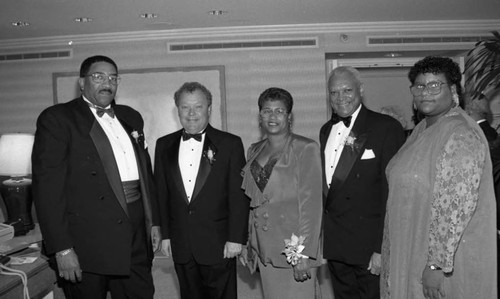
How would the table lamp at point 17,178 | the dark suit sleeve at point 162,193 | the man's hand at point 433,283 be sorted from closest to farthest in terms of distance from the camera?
1. the man's hand at point 433,283
2. the dark suit sleeve at point 162,193
3. the table lamp at point 17,178

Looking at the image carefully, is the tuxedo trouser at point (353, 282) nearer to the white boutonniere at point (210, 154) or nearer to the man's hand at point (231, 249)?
the man's hand at point (231, 249)

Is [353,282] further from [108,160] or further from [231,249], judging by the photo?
[108,160]

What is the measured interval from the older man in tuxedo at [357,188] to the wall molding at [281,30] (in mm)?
4117

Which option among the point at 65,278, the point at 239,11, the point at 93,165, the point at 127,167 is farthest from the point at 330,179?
the point at 239,11

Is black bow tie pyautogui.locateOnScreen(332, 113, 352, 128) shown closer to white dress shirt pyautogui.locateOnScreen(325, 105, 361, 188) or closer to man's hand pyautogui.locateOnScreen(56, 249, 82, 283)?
white dress shirt pyautogui.locateOnScreen(325, 105, 361, 188)

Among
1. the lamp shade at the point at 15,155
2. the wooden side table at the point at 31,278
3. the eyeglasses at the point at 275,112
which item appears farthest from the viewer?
the lamp shade at the point at 15,155

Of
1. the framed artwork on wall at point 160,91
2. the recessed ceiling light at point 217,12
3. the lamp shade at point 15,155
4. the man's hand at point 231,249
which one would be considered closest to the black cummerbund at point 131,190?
the man's hand at point 231,249

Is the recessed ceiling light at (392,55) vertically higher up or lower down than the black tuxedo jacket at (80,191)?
higher up

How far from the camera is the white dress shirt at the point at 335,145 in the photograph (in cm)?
284

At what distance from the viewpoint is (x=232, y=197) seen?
2.86 m

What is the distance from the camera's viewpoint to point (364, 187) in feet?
8.92

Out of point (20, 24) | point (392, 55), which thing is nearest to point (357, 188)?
point (392, 55)

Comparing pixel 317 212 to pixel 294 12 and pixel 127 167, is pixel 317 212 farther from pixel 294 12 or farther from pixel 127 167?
pixel 294 12

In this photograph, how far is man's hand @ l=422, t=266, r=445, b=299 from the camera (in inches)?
85.0
